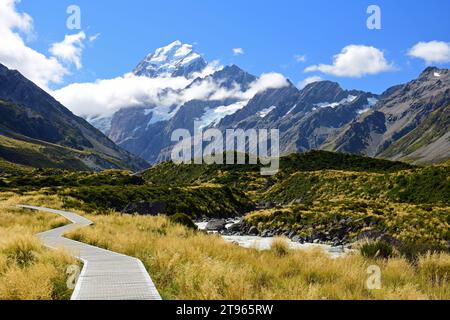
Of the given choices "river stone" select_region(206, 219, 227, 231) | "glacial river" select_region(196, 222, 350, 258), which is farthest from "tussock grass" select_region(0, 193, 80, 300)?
"river stone" select_region(206, 219, 227, 231)

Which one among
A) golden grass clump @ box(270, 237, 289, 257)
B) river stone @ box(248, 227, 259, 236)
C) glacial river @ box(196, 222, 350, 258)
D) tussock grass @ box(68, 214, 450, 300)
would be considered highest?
tussock grass @ box(68, 214, 450, 300)

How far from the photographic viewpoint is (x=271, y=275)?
494 inches

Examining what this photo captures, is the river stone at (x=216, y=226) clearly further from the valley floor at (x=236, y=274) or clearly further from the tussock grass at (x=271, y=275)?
the tussock grass at (x=271, y=275)

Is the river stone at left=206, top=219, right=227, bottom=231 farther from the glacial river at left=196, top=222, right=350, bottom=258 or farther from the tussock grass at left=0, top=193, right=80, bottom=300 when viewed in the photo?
the tussock grass at left=0, top=193, right=80, bottom=300

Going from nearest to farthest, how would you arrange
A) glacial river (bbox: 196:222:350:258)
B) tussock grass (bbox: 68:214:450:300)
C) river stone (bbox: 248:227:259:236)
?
tussock grass (bbox: 68:214:450:300), glacial river (bbox: 196:222:350:258), river stone (bbox: 248:227:259:236)

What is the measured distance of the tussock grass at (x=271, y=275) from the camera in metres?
10.0

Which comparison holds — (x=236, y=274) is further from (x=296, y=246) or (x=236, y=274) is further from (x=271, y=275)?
(x=296, y=246)

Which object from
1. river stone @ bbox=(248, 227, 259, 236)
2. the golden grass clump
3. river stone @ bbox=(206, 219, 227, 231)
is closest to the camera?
the golden grass clump

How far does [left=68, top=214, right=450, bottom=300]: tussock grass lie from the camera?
10.0 m

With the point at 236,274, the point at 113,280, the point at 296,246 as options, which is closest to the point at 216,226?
the point at 296,246

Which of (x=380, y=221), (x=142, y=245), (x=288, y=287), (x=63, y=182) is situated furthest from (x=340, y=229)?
(x=63, y=182)
